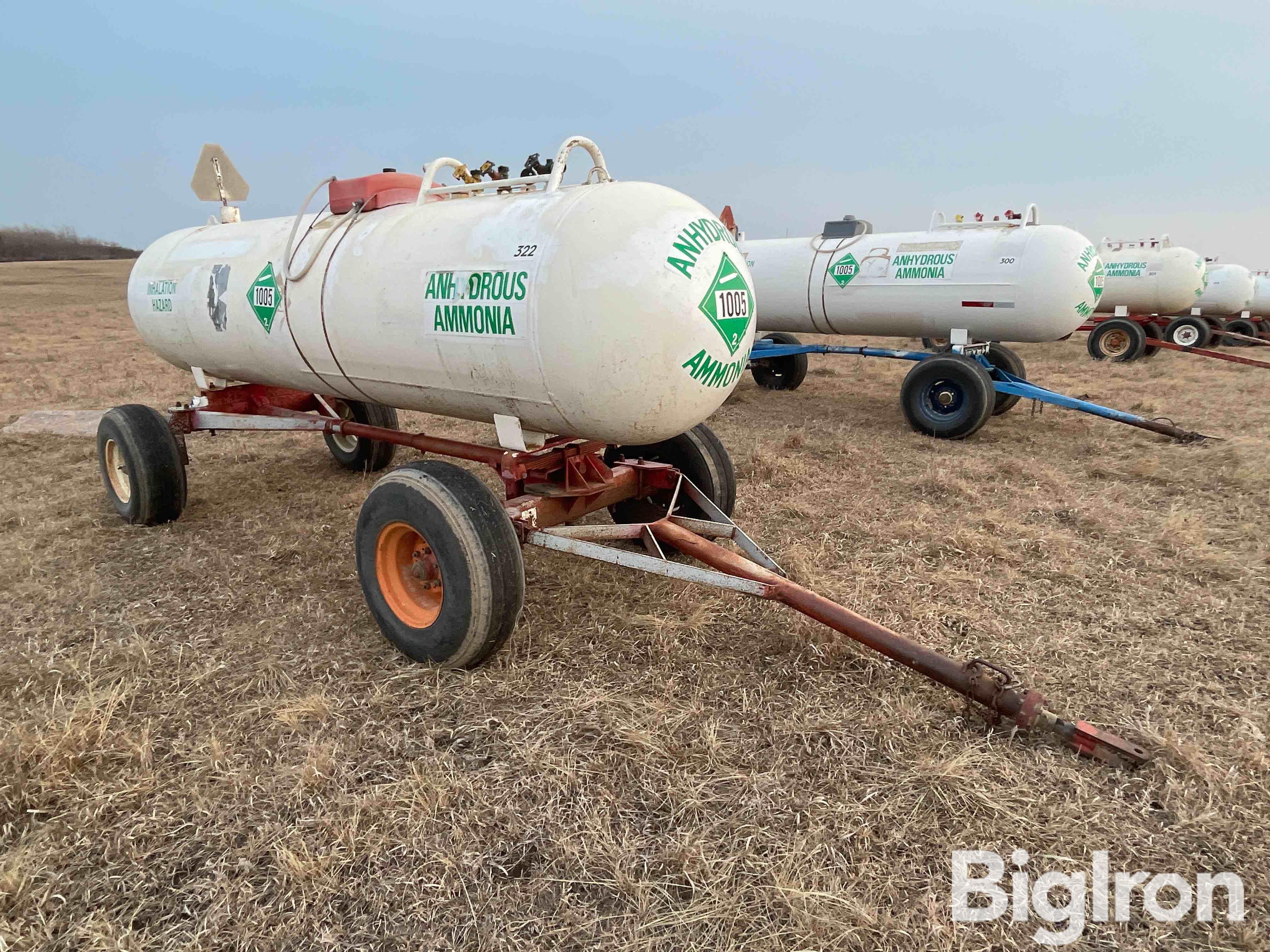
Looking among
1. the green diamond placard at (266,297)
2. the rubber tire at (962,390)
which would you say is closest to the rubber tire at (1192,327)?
the rubber tire at (962,390)

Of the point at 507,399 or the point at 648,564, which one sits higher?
the point at 507,399

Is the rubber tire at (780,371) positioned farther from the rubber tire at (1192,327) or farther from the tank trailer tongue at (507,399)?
the rubber tire at (1192,327)

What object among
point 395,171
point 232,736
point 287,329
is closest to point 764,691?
point 232,736

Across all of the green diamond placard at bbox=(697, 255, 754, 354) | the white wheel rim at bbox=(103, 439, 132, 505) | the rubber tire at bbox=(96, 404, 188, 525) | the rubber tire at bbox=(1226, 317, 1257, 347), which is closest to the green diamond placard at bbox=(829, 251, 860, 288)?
the green diamond placard at bbox=(697, 255, 754, 354)

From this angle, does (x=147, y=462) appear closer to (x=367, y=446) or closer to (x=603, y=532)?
(x=367, y=446)

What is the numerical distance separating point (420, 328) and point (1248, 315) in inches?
973

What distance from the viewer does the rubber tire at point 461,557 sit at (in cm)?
291

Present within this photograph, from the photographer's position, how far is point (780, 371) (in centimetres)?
1020

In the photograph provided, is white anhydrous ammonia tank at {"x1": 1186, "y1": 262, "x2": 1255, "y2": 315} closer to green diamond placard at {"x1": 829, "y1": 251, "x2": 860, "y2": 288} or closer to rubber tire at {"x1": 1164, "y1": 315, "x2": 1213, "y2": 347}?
rubber tire at {"x1": 1164, "y1": 315, "x2": 1213, "y2": 347}

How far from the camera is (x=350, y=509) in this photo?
5203 mm

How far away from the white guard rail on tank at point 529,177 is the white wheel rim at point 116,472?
2943 millimetres

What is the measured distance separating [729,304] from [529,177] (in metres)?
1.08

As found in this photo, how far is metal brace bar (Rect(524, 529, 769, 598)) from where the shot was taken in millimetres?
2982

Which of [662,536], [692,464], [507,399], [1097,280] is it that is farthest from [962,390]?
[507,399]
